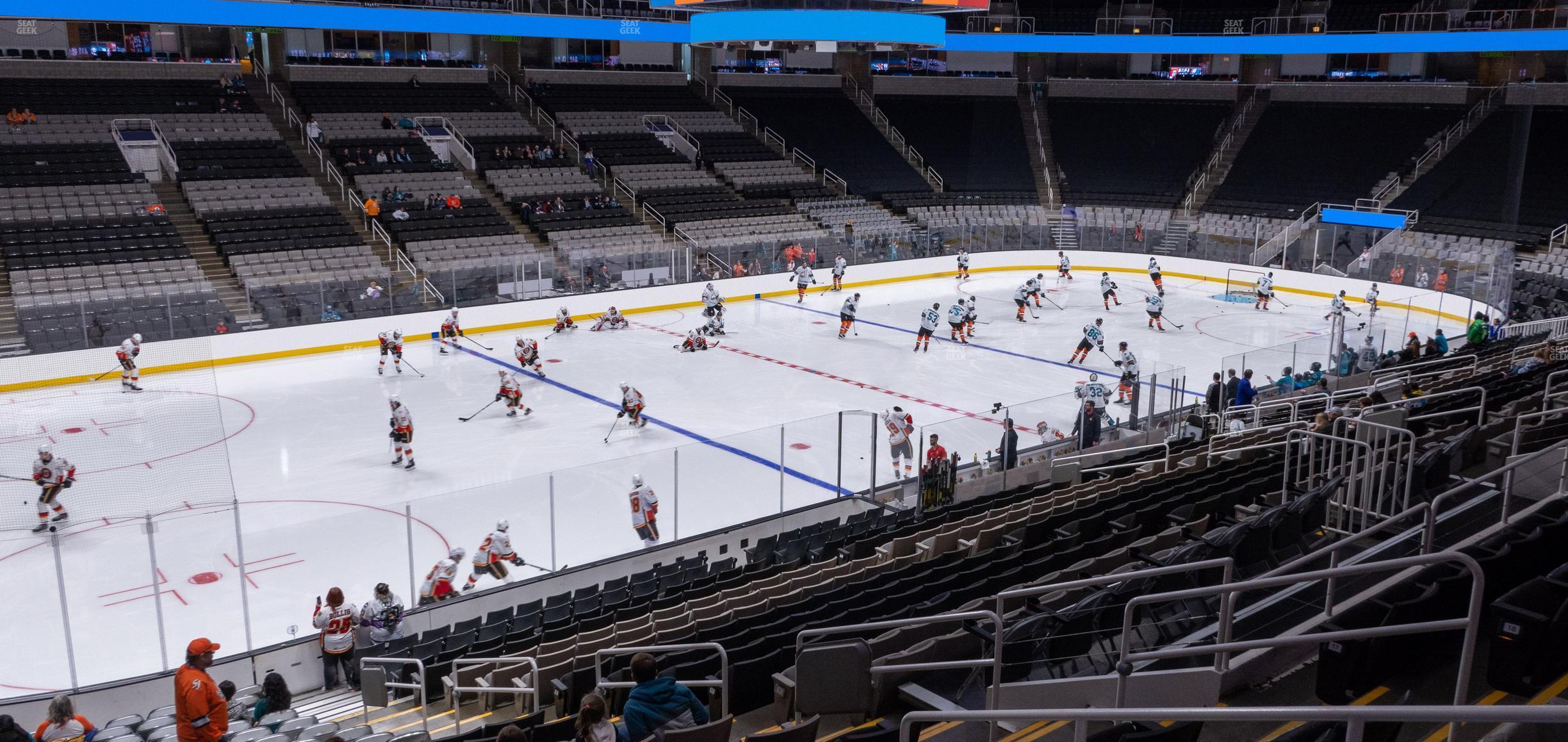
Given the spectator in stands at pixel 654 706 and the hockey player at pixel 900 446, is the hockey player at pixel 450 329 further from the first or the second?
the spectator in stands at pixel 654 706

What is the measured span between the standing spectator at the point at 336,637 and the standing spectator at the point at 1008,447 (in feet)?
24.6

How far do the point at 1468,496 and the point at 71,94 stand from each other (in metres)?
32.3

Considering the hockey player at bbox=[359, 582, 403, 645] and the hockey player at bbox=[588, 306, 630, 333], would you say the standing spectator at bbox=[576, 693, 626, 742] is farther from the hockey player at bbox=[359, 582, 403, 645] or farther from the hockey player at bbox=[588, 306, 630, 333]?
the hockey player at bbox=[588, 306, 630, 333]

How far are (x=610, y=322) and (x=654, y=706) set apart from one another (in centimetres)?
2075

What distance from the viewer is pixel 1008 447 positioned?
44.5 feet

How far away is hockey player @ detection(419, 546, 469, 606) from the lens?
10586 mm

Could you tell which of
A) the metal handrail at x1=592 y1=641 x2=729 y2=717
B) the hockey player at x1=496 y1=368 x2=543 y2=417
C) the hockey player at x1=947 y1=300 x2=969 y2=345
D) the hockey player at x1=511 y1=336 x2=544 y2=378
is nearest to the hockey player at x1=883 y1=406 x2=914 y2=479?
the hockey player at x1=496 y1=368 x2=543 y2=417

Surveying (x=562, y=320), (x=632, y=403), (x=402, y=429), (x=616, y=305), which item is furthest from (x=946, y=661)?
(x=616, y=305)

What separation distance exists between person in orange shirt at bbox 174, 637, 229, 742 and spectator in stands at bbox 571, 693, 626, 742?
2670mm

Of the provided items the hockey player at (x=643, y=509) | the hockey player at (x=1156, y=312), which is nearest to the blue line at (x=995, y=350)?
the hockey player at (x=1156, y=312)

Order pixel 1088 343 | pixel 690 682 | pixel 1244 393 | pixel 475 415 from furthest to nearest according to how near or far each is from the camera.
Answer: pixel 1088 343, pixel 475 415, pixel 1244 393, pixel 690 682

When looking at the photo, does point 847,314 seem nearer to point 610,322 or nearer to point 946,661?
→ point 610,322

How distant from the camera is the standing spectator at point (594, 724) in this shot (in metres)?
4.70

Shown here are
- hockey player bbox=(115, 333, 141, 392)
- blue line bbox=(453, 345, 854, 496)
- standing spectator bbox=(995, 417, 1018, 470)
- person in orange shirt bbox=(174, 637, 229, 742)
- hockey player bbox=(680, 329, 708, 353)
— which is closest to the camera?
person in orange shirt bbox=(174, 637, 229, 742)
